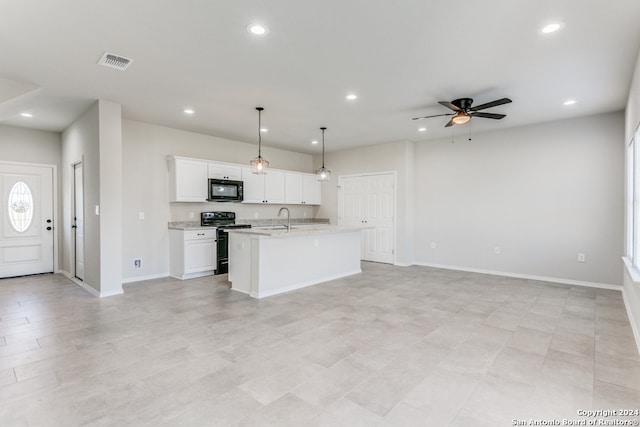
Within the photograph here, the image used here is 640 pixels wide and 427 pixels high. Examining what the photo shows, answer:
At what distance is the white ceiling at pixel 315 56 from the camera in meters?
2.42

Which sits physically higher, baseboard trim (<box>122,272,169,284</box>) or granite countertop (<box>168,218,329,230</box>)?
granite countertop (<box>168,218,329,230</box>)

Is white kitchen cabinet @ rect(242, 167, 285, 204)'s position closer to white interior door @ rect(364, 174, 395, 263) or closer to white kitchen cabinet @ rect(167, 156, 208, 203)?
white kitchen cabinet @ rect(167, 156, 208, 203)

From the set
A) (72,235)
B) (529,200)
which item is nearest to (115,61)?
(72,235)

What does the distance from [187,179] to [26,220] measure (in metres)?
3.02

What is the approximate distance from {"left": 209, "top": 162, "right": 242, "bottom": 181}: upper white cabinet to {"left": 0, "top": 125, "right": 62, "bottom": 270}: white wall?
289 cm

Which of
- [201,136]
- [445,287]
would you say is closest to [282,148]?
[201,136]

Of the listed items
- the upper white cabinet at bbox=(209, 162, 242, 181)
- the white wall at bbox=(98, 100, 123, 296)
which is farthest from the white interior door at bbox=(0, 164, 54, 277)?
the upper white cabinet at bbox=(209, 162, 242, 181)

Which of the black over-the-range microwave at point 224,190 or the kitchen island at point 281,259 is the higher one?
the black over-the-range microwave at point 224,190

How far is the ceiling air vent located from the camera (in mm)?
3115

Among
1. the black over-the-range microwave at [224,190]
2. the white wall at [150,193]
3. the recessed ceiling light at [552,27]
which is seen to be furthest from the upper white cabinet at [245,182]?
the recessed ceiling light at [552,27]

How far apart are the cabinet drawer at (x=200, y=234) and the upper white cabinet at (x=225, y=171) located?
1.04 meters

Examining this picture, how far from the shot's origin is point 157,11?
7.92ft

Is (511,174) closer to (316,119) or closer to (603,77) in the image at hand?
(603,77)
